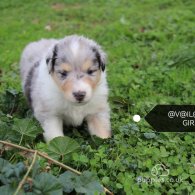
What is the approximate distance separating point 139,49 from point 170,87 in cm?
168

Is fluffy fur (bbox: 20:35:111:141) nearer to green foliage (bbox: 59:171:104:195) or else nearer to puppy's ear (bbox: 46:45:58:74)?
puppy's ear (bbox: 46:45:58:74)

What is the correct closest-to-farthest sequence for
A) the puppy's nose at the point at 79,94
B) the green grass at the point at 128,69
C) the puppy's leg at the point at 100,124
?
the green grass at the point at 128,69
the puppy's nose at the point at 79,94
the puppy's leg at the point at 100,124

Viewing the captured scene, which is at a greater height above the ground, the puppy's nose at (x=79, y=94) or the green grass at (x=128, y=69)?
the puppy's nose at (x=79, y=94)

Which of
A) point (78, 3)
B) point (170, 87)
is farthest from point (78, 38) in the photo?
point (78, 3)

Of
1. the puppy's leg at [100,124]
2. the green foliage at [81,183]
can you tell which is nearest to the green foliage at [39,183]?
the green foliage at [81,183]

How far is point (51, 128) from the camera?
187 inches

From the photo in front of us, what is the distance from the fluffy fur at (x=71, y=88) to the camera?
4449mm

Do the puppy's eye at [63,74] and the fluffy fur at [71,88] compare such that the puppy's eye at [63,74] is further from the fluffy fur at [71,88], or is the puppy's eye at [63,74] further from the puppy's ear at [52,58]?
the puppy's ear at [52,58]

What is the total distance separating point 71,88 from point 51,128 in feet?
1.91

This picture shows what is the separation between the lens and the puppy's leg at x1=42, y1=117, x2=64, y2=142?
15.5 feet

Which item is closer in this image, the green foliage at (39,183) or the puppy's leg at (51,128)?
the green foliage at (39,183)

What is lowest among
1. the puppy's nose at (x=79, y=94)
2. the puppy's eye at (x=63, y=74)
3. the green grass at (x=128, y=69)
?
the green grass at (x=128, y=69)

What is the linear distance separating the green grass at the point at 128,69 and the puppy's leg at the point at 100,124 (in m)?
0.12

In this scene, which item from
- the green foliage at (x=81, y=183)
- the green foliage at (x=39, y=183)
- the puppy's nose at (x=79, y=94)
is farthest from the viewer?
the puppy's nose at (x=79, y=94)
